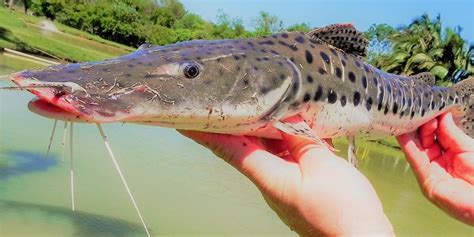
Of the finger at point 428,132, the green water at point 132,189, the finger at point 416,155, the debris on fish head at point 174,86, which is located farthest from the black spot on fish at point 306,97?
the green water at point 132,189

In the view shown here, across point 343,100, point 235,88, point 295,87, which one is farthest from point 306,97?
point 235,88

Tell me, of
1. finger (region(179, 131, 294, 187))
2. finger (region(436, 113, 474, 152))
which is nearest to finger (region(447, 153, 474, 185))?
finger (region(436, 113, 474, 152))

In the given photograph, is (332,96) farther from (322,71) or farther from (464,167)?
(464,167)

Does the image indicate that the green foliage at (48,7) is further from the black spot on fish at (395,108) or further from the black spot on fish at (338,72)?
the black spot on fish at (338,72)

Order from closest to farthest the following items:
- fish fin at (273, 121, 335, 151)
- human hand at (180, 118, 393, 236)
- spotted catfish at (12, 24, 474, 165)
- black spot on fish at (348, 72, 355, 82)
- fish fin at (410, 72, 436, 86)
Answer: spotted catfish at (12, 24, 474, 165)
human hand at (180, 118, 393, 236)
fish fin at (273, 121, 335, 151)
black spot on fish at (348, 72, 355, 82)
fish fin at (410, 72, 436, 86)

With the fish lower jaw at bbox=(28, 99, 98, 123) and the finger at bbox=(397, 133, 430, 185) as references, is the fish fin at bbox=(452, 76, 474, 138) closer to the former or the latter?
the finger at bbox=(397, 133, 430, 185)

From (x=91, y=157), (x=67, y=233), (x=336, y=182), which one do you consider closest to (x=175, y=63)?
(x=336, y=182)
